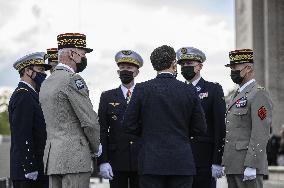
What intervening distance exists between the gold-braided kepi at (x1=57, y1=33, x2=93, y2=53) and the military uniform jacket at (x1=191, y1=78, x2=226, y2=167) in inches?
62.2

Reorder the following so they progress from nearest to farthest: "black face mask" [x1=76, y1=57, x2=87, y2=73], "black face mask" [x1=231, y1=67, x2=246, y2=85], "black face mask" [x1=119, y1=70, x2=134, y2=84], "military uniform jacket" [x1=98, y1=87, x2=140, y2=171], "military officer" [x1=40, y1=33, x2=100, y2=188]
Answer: "military officer" [x1=40, y1=33, x2=100, y2=188]
"black face mask" [x1=76, y1=57, x2=87, y2=73]
"black face mask" [x1=231, y1=67, x2=246, y2=85]
"military uniform jacket" [x1=98, y1=87, x2=140, y2=171]
"black face mask" [x1=119, y1=70, x2=134, y2=84]

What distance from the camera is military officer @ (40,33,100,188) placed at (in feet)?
20.5

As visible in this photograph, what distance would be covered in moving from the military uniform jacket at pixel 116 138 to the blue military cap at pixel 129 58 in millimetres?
355

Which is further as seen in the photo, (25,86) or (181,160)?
(25,86)

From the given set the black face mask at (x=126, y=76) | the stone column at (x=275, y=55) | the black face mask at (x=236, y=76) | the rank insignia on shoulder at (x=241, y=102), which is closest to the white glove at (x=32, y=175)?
the black face mask at (x=126, y=76)

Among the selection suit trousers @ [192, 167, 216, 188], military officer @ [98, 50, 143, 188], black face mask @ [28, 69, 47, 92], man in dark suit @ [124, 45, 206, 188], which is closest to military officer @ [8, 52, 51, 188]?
black face mask @ [28, 69, 47, 92]

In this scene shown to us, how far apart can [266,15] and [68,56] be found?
19816 mm

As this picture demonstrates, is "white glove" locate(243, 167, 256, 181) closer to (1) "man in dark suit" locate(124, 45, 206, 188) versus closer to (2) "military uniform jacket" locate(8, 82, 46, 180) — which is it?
(1) "man in dark suit" locate(124, 45, 206, 188)

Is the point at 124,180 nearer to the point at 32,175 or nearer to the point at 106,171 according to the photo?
the point at 106,171

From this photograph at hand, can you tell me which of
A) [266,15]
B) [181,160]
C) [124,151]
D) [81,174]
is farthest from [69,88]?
[266,15]

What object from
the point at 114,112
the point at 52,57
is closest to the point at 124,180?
the point at 114,112

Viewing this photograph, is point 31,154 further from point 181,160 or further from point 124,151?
point 181,160

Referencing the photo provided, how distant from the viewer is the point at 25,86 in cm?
743

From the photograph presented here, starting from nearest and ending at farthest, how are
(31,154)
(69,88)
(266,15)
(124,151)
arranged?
(69,88) → (31,154) → (124,151) → (266,15)
